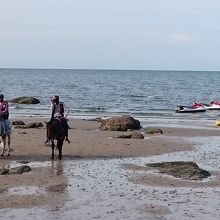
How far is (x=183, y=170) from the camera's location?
14570 millimetres

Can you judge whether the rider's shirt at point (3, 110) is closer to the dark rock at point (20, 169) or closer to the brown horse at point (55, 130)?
the brown horse at point (55, 130)

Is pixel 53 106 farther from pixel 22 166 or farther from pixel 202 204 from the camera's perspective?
pixel 202 204

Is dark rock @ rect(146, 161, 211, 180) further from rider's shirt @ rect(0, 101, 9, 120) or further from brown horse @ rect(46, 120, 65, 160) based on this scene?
rider's shirt @ rect(0, 101, 9, 120)

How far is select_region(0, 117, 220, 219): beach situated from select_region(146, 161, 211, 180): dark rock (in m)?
0.33

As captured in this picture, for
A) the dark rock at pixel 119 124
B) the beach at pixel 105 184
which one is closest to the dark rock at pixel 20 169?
the beach at pixel 105 184

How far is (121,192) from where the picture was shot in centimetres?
1224

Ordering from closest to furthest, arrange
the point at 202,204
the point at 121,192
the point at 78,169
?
the point at 202,204 < the point at 121,192 < the point at 78,169

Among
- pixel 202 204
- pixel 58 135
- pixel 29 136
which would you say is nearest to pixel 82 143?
pixel 29 136

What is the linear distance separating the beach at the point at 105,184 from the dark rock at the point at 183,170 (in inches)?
13.1

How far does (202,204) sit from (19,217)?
399 centimetres

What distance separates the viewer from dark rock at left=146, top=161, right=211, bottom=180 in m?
14.2

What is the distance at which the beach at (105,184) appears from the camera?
10.6 m

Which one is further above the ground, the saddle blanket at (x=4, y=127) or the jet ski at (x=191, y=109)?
the saddle blanket at (x=4, y=127)

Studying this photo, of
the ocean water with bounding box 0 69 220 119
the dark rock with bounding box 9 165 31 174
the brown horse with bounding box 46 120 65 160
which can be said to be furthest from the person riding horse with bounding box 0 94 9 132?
the ocean water with bounding box 0 69 220 119
